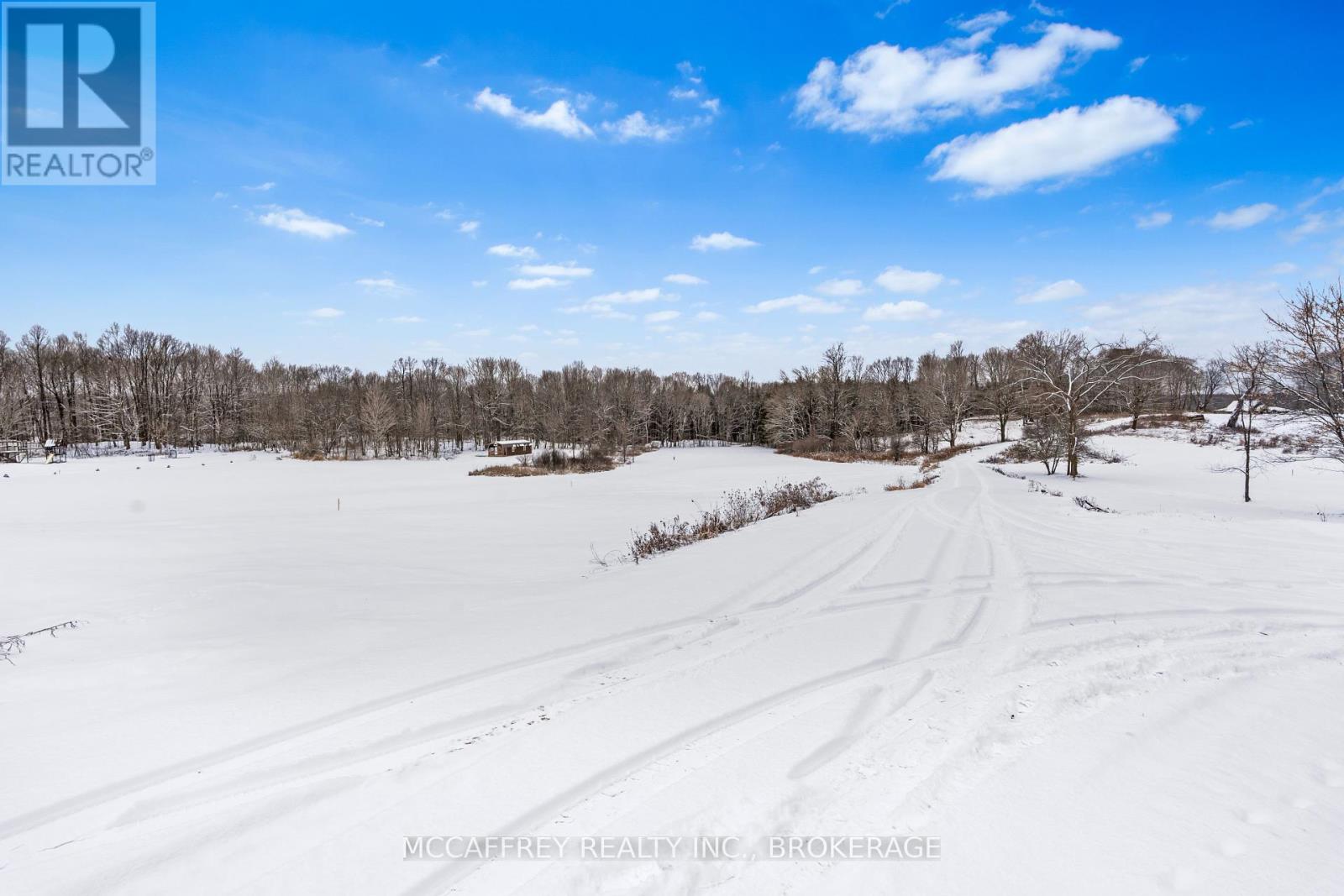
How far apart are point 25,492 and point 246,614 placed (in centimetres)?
3035

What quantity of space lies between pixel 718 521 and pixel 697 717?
9961 millimetres

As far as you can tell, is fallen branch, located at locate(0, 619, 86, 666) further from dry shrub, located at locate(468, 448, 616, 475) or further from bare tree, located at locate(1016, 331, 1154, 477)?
dry shrub, located at locate(468, 448, 616, 475)

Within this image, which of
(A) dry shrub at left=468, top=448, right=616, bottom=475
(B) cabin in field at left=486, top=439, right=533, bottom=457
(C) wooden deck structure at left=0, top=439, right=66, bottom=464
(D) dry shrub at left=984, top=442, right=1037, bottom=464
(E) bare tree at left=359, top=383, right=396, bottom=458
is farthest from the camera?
(E) bare tree at left=359, top=383, right=396, bottom=458

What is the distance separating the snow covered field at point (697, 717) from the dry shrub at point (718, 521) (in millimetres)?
1748

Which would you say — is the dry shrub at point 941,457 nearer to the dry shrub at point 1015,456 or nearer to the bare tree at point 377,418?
the dry shrub at point 1015,456

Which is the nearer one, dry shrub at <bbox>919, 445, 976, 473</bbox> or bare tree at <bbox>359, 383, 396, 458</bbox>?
dry shrub at <bbox>919, 445, 976, 473</bbox>

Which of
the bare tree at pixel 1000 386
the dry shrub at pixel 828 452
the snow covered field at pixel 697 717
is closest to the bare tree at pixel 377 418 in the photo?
the dry shrub at pixel 828 452

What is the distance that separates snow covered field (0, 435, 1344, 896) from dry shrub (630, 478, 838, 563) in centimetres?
175

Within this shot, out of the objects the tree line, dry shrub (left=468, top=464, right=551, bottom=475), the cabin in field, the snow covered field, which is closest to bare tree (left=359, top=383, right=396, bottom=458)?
the tree line

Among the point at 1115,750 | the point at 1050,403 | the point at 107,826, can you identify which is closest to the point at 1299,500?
the point at 1050,403

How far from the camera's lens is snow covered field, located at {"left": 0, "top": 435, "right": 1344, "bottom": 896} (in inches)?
103

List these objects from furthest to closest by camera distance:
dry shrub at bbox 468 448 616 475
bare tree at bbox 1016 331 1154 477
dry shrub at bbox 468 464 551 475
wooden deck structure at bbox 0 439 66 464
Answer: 1. wooden deck structure at bbox 0 439 66 464
2. dry shrub at bbox 468 448 616 475
3. dry shrub at bbox 468 464 551 475
4. bare tree at bbox 1016 331 1154 477

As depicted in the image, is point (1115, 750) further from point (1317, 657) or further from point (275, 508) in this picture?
point (275, 508)

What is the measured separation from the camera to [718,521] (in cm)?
1390
